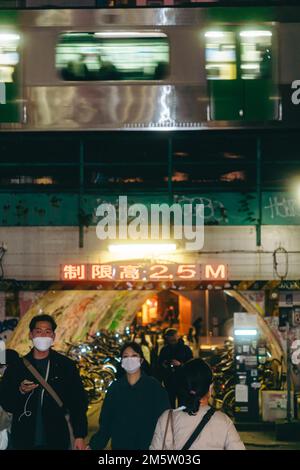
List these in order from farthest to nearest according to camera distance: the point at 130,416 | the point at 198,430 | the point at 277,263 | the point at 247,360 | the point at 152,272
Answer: the point at 277,263
the point at 247,360
the point at 152,272
the point at 130,416
the point at 198,430

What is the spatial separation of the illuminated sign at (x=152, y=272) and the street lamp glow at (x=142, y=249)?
1.39 meters

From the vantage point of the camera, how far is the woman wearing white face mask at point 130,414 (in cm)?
850

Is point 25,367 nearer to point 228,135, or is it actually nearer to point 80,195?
point 80,195

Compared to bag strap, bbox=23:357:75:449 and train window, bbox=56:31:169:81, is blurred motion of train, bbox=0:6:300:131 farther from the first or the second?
bag strap, bbox=23:357:75:449

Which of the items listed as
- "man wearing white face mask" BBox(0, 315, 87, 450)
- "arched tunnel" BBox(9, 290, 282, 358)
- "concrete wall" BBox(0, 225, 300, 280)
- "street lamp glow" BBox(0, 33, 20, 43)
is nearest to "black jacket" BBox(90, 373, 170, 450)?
"man wearing white face mask" BBox(0, 315, 87, 450)

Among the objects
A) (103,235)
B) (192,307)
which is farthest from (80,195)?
(192,307)

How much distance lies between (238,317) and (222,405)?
5.55 feet

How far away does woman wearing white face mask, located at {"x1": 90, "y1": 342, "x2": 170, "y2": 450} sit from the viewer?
8500 millimetres

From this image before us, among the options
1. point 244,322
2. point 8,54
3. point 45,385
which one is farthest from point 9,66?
point 45,385

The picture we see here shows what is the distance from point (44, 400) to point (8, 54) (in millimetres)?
11976

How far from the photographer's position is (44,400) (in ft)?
27.7

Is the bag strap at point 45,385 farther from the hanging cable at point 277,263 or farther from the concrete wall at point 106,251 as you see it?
the hanging cable at point 277,263

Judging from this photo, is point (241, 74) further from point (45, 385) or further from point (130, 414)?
point (45, 385)

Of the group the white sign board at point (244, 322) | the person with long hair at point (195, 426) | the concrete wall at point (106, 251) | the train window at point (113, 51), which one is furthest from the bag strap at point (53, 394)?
the train window at point (113, 51)
